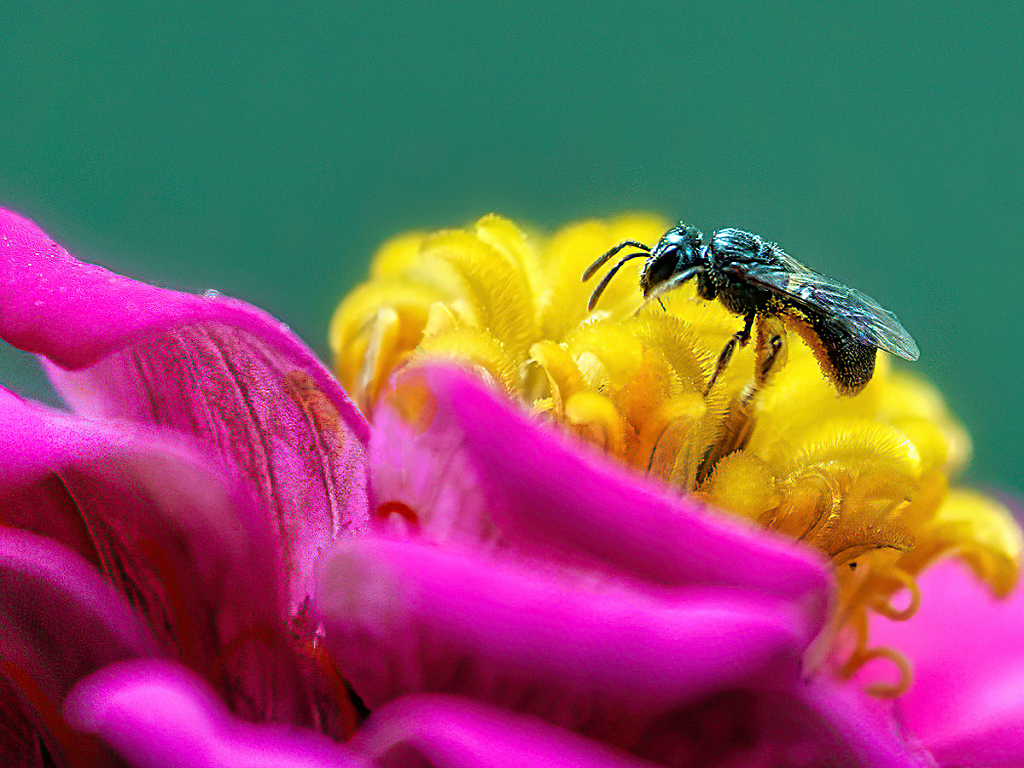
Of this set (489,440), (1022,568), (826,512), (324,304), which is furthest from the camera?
(324,304)

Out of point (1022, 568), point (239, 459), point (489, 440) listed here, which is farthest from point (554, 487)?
point (1022, 568)

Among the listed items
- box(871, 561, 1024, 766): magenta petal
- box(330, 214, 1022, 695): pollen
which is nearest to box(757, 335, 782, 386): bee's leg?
box(330, 214, 1022, 695): pollen

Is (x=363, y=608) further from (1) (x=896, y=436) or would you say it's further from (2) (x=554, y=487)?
(1) (x=896, y=436)

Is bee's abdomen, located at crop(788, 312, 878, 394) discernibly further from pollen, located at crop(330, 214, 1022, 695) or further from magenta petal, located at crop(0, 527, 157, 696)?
magenta petal, located at crop(0, 527, 157, 696)

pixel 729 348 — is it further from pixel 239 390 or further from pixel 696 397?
pixel 239 390

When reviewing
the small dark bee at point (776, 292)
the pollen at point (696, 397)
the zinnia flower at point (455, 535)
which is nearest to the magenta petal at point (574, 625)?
the zinnia flower at point (455, 535)

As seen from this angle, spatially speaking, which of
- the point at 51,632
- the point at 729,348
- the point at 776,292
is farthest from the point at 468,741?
the point at 776,292

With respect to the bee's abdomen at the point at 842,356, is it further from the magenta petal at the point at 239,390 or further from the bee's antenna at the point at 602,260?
the magenta petal at the point at 239,390

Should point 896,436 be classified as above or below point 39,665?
above
